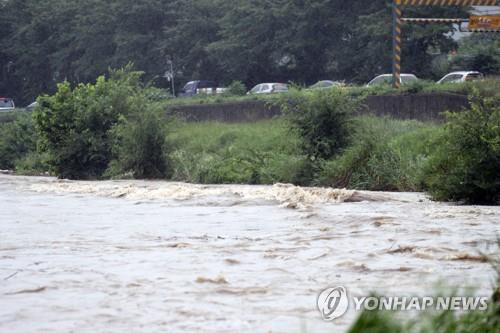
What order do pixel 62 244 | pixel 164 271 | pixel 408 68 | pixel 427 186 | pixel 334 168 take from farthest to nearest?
pixel 408 68
pixel 334 168
pixel 427 186
pixel 62 244
pixel 164 271

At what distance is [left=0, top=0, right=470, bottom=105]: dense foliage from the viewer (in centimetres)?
4431

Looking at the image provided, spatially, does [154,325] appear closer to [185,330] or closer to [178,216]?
[185,330]

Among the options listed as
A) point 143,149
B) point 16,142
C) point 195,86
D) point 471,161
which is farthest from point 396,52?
point 195,86

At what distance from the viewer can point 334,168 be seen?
20.2 m

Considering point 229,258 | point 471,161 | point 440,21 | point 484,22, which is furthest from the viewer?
point 484,22

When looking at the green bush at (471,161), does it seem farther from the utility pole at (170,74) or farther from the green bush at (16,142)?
the utility pole at (170,74)

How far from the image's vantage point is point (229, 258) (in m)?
10.6

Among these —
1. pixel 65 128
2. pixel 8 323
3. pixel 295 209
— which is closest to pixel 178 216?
pixel 295 209

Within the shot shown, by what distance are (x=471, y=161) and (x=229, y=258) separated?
6.56 meters

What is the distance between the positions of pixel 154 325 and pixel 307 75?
142 feet

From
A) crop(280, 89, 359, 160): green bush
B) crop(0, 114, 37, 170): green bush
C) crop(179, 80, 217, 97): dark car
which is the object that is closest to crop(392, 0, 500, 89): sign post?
crop(280, 89, 359, 160): green bush

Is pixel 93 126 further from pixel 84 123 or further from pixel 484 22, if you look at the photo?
pixel 484 22

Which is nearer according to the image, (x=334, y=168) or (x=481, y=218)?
(x=481, y=218)

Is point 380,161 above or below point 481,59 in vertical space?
below
